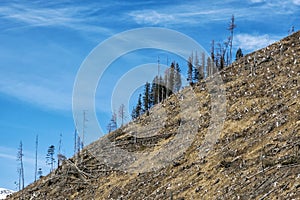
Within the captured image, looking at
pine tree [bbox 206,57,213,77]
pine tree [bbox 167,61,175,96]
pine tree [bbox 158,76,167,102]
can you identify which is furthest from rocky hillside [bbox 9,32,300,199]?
pine tree [bbox 167,61,175,96]

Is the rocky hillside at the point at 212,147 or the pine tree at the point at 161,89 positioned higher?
the pine tree at the point at 161,89

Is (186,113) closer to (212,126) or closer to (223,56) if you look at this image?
(212,126)

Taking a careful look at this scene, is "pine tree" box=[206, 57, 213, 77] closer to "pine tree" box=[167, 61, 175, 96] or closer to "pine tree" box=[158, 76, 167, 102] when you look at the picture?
"pine tree" box=[167, 61, 175, 96]

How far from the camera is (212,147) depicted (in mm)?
44781

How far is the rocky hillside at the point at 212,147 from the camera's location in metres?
34.2

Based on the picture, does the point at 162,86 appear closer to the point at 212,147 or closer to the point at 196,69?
the point at 196,69

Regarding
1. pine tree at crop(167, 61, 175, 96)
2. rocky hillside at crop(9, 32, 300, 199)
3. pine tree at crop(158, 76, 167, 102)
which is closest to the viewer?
rocky hillside at crop(9, 32, 300, 199)

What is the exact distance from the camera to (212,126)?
168 ft

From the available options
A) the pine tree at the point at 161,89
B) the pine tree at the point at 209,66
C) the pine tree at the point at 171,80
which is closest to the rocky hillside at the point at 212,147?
the pine tree at the point at 209,66

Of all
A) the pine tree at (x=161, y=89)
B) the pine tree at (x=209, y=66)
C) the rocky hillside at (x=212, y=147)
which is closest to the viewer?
the rocky hillside at (x=212, y=147)

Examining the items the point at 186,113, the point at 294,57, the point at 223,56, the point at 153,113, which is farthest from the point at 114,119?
the point at 294,57

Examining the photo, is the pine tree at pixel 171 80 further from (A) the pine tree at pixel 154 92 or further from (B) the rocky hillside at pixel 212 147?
(B) the rocky hillside at pixel 212 147

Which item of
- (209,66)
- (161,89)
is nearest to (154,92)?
(161,89)

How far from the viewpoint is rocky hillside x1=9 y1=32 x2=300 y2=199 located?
112 ft
